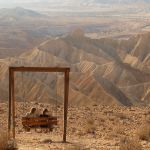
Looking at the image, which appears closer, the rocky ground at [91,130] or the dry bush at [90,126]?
the rocky ground at [91,130]

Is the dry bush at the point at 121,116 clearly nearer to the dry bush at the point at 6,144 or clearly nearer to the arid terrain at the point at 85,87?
the arid terrain at the point at 85,87

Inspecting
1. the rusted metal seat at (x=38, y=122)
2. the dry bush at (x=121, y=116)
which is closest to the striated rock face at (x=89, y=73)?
the dry bush at (x=121, y=116)

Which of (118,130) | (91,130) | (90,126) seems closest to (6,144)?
(91,130)

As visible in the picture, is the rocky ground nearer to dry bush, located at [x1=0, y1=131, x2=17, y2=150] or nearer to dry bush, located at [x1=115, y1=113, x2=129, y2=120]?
dry bush, located at [x1=115, y1=113, x2=129, y2=120]

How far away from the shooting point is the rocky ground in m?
13.6

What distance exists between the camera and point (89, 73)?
58312 mm

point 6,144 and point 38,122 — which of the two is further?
point 38,122

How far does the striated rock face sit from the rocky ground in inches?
290

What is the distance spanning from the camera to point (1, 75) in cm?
5053

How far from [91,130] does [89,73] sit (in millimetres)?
41011

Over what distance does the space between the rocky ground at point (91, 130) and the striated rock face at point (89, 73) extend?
7370mm

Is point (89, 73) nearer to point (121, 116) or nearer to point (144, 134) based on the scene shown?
point (121, 116)

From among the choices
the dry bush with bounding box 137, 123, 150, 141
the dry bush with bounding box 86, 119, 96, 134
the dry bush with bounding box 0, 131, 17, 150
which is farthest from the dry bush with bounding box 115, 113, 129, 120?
the dry bush with bounding box 0, 131, 17, 150

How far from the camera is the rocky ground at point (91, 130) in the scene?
13.6 m
